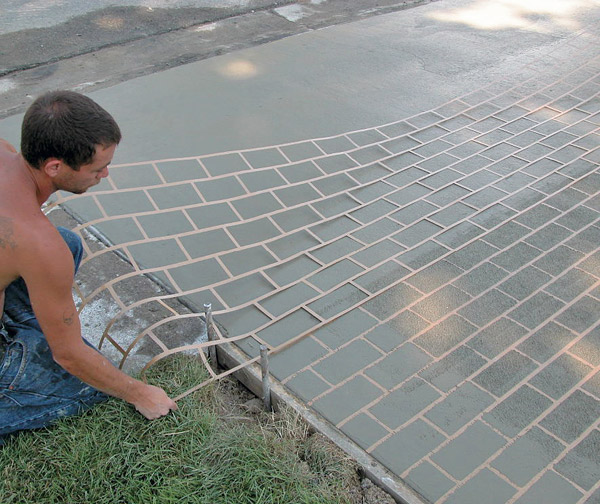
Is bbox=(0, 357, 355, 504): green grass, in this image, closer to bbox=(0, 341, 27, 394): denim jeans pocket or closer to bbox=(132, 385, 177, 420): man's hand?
bbox=(132, 385, 177, 420): man's hand

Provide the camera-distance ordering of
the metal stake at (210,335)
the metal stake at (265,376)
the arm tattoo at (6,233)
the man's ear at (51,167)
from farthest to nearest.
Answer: the metal stake at (210,335) → the metal stake at (265,376) → the man's ear at (51,167) → the arm tattoo at (6,233)

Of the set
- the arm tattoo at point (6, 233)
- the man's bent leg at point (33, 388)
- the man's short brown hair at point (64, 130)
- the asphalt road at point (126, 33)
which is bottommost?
the asphalt road at point (126, 33)

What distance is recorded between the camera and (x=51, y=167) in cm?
185

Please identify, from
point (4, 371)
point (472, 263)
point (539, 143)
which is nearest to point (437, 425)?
point (472, 263)

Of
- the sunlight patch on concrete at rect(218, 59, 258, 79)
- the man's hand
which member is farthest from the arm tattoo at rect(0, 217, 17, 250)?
the sunlight patch on concrete at rect(218, 59, 258, 79)

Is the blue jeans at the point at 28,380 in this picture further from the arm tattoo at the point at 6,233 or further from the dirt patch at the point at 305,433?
the dirt patch at the point at 305,433

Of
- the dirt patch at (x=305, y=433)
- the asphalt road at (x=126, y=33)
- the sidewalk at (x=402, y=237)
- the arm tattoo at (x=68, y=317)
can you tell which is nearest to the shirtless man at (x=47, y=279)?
the arm tattoo at (x=68, y=317)

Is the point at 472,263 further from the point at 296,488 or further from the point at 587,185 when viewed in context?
the point at 296,488

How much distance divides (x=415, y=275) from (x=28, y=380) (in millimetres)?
1878

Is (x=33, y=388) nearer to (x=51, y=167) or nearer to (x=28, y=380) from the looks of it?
(x=28, y=380)

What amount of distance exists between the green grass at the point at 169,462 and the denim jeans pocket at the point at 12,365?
0.23 m

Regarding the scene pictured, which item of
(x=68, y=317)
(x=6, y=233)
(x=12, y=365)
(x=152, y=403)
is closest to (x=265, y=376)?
(x=152, y=403)

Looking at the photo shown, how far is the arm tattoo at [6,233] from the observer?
68.1 inches

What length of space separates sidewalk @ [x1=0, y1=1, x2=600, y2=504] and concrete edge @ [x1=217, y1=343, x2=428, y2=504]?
0.04 m
